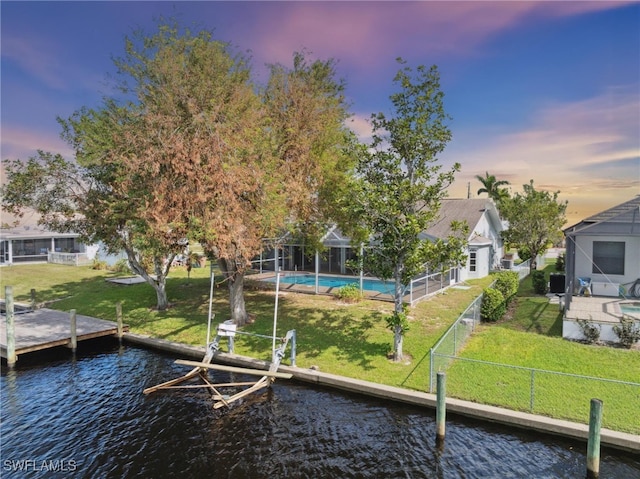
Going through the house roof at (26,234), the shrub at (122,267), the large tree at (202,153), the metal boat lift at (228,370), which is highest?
the large tree at (202,153)

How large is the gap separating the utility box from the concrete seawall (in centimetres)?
1545

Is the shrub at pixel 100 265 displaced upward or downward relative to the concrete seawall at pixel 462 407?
upward

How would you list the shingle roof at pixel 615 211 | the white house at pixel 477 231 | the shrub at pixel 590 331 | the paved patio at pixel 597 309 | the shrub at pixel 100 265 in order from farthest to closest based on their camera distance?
the shrub at pixel 100 265 < the white house at pixel 477 231 < the shingle roof at pixel 615 211 < the paved patio at pixel 597 309 < the shrub at pixel 590 331

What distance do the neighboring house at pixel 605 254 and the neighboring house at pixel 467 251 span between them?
26.4 ft

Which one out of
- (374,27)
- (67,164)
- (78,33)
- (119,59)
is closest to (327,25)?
(374,27)

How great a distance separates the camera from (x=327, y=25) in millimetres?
15523

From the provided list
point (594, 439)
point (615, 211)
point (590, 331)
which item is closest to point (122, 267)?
point (590, 331)

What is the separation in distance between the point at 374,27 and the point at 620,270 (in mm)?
16589

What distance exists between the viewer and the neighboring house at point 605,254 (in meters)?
17.9

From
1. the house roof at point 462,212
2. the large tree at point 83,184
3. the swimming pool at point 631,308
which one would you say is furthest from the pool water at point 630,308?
the large tree at point 83,184

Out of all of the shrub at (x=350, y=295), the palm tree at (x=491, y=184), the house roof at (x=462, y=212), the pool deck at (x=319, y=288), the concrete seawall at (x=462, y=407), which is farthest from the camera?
the palm tree at (x=491, y=184)

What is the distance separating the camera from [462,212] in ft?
107

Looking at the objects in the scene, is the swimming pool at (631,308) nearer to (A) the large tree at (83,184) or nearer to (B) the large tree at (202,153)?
(B) the large tree at (202,153)

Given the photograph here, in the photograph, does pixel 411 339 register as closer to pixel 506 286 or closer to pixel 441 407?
pixel 441 407
